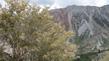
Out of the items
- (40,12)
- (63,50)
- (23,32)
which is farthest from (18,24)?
(63,50)

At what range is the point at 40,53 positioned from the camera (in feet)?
98.6

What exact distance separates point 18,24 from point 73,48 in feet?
22.4

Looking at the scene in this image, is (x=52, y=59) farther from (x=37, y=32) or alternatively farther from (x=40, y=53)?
(x=37, y=32)

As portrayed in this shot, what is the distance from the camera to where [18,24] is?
100 feet

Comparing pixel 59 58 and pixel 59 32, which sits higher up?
pixel 59 32

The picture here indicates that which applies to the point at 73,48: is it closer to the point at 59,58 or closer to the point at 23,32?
the point at 59,58

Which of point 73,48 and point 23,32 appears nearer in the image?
point 23,32

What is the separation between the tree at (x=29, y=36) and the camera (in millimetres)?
29984

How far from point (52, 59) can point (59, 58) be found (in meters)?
0.76

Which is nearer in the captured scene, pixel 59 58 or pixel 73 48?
pixel 59 58

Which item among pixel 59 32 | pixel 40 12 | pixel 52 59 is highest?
pixel 40 12

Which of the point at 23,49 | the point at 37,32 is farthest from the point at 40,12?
the point at 23,49

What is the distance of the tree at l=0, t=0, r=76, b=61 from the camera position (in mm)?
29984

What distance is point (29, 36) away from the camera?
31.0m
